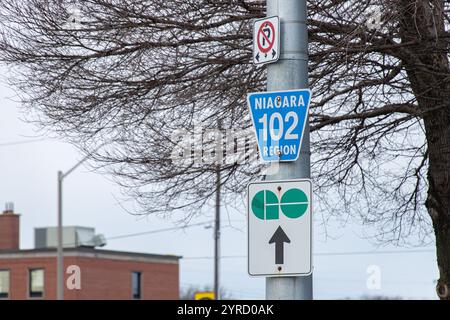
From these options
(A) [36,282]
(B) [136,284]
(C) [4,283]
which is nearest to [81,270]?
(A) [36,282]

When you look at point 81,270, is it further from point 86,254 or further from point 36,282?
point 36,282

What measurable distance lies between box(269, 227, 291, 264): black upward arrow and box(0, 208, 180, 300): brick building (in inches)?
1640

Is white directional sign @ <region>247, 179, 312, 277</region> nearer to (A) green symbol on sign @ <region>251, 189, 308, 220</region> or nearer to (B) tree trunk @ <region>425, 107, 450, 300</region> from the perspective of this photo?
(A) green symbol on sign @ <region>251, 189, 308, 220</region>

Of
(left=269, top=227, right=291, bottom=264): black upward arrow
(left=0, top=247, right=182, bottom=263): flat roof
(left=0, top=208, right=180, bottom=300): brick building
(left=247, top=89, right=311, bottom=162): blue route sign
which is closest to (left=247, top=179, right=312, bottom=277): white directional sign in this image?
(left=269, top=227, right=291, bottom=264): black upward arrow

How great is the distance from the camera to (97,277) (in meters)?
53.4

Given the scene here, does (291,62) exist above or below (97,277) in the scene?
above

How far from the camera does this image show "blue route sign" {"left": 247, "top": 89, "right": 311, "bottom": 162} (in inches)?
336

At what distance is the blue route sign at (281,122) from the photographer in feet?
28.0

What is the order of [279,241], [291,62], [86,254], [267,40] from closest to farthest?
[279,241]
[291,62]
[267,40]
[86,254]

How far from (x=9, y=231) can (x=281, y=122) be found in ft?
175

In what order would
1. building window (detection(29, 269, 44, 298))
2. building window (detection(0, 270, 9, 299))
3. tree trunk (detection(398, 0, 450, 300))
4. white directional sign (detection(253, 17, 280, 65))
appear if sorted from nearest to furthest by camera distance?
white directional sign (detection(253, 17, 280, 65)) → tree trunk (detection(398, 0, 450, 300)) → building window (detection(29, 269, 44, 298)) → building window (detection(0, 270, 9, 299))

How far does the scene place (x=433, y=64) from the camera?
13352 millimetres

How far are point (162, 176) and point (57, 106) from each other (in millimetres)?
1617

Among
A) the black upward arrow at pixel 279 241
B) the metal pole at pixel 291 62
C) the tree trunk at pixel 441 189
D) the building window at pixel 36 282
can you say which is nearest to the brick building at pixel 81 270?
the building window at pixel 36 282
